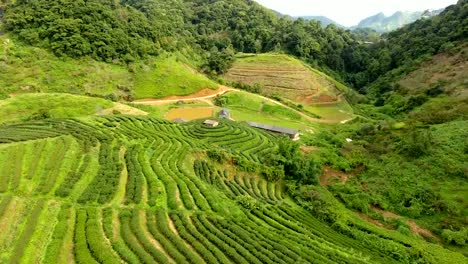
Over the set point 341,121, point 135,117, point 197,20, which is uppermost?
point 197,20

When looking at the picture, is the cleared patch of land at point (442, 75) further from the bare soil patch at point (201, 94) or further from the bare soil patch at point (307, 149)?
the bare soil patch at point (201, 94)

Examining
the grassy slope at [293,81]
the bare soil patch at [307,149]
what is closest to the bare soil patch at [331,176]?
the bare soil patch at [307,149]

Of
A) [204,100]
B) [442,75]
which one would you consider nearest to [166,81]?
[204,100]

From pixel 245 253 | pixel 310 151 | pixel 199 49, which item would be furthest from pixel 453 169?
pixel 199 49

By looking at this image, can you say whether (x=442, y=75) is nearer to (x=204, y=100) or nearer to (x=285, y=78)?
(x=285, y=78)

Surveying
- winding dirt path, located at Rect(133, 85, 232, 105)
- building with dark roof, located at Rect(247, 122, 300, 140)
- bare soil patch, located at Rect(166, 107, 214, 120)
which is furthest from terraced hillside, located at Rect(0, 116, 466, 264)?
winding dirt path, located at Rect(133, 85, 232, 105)

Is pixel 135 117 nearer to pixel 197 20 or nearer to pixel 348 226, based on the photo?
pixel 348 226
